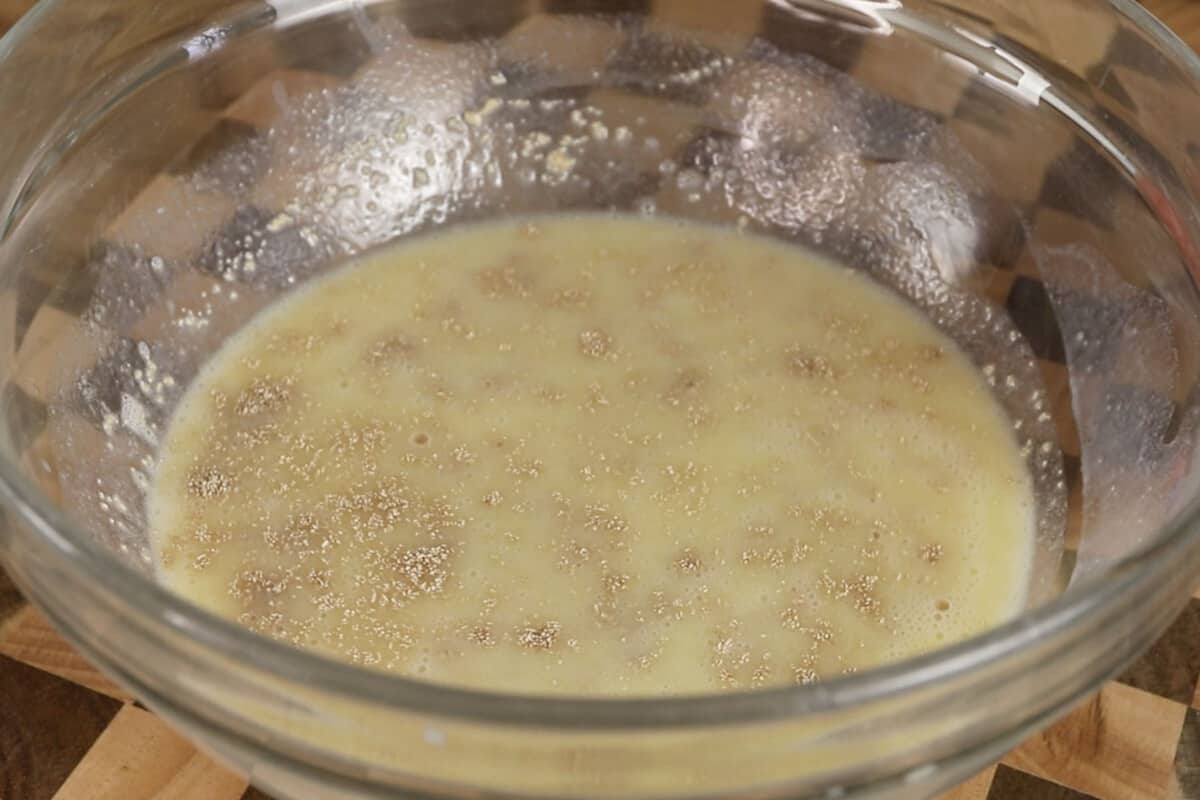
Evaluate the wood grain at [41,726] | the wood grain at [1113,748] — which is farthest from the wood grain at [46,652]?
the wood grain at [1113,748]

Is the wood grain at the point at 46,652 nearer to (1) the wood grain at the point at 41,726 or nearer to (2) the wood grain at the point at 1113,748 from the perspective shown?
(1) the wood grain at the point at 41,726

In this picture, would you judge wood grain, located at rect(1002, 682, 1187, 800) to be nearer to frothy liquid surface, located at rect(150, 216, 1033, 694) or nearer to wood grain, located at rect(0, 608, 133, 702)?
frothy liquid surface, located at rect(150, 216, 1033, 694)

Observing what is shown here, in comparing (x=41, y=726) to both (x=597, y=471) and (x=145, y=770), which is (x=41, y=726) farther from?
(x=597, y=471)

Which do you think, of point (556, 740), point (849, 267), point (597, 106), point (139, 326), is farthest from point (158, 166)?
point (556, 740)

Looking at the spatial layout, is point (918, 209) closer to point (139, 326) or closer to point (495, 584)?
point (495, 584)

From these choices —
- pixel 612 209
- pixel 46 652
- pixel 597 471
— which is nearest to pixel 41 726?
pixel 46 652

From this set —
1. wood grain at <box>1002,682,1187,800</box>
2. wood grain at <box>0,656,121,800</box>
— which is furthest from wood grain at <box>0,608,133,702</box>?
wood grain at <box>1002,682,1187,800</box>
